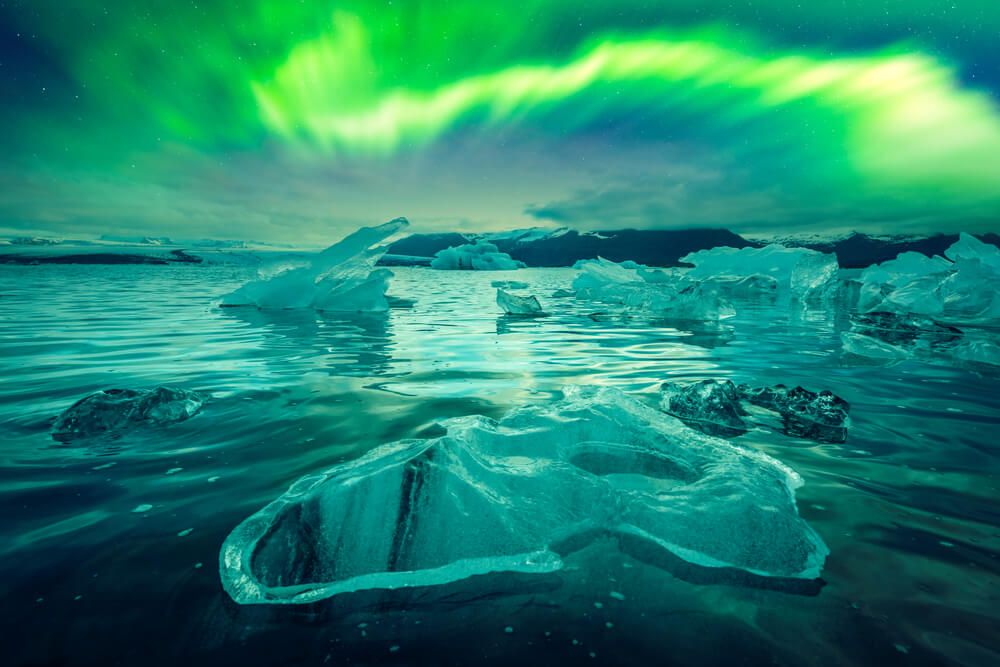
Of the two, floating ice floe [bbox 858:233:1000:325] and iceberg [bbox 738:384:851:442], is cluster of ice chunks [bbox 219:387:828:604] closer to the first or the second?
iceberg [bbox 738:384:851:442]

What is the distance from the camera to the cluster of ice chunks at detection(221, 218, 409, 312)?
1352 centimetres

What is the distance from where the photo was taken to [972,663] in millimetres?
1504

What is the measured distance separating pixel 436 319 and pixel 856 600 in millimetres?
10790

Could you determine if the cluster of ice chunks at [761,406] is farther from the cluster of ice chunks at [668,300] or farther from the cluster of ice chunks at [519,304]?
the cluster of ice chunks at [519,304]

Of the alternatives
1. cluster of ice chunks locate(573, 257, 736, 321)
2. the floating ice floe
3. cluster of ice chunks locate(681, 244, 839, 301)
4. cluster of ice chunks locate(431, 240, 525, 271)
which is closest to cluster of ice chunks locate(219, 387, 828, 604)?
cluster of ice chunks locate(573, 257, 736, 321)

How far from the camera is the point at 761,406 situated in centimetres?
449

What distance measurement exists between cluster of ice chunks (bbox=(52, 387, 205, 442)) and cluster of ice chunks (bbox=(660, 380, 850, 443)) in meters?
4.42

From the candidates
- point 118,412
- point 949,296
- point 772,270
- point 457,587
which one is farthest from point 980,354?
point 772,270

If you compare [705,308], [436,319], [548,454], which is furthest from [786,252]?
[548,454]

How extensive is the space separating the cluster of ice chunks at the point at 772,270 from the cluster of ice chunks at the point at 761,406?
18381 mm

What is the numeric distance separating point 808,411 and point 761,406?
0.45m

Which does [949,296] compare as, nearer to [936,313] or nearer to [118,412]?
[936,313]

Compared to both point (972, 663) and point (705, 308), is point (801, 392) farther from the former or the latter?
point (705, 308)

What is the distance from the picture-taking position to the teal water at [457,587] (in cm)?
160
